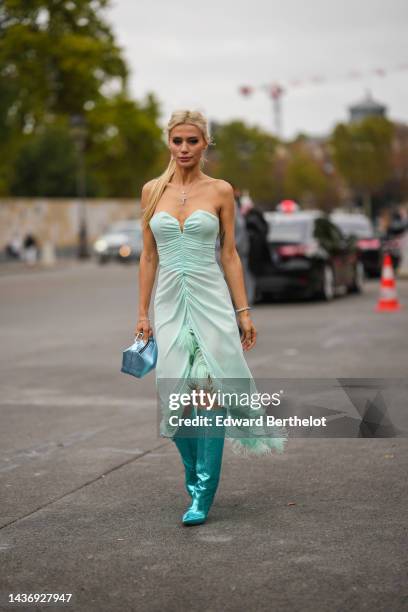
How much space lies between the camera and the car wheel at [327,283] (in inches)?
749

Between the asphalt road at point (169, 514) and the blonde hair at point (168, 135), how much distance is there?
1.39 m

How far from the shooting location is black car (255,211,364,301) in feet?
60.9

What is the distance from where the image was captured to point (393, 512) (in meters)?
4.95

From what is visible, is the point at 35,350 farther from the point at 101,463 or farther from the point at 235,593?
the point at 235,593

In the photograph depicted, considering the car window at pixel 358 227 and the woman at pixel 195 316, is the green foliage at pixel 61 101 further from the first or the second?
the woman at pixel 195 316

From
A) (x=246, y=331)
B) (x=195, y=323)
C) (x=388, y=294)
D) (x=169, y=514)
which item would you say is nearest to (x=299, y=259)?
(x=388, y=294)

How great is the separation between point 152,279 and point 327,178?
110 m

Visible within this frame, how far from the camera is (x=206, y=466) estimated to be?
4.82m

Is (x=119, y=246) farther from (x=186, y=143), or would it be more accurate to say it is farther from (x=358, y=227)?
(x=186, y=143)

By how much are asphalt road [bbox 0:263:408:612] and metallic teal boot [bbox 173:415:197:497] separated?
19cm

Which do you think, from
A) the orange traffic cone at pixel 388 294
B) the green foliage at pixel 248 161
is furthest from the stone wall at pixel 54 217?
the green foliage at pixel 248 161

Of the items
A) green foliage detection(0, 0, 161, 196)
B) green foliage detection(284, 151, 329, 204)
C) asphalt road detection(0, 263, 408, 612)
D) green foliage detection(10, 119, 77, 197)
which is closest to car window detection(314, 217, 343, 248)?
asphalt road detection(0, 263, 408, 612)

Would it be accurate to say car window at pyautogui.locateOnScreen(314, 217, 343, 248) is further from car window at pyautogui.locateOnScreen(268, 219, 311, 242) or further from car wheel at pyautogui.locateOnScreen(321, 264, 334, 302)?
car wheel at pyautogui.locateOnScreen(321, 264, 334, 302)

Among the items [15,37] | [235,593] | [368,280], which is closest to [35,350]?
[235,593]
